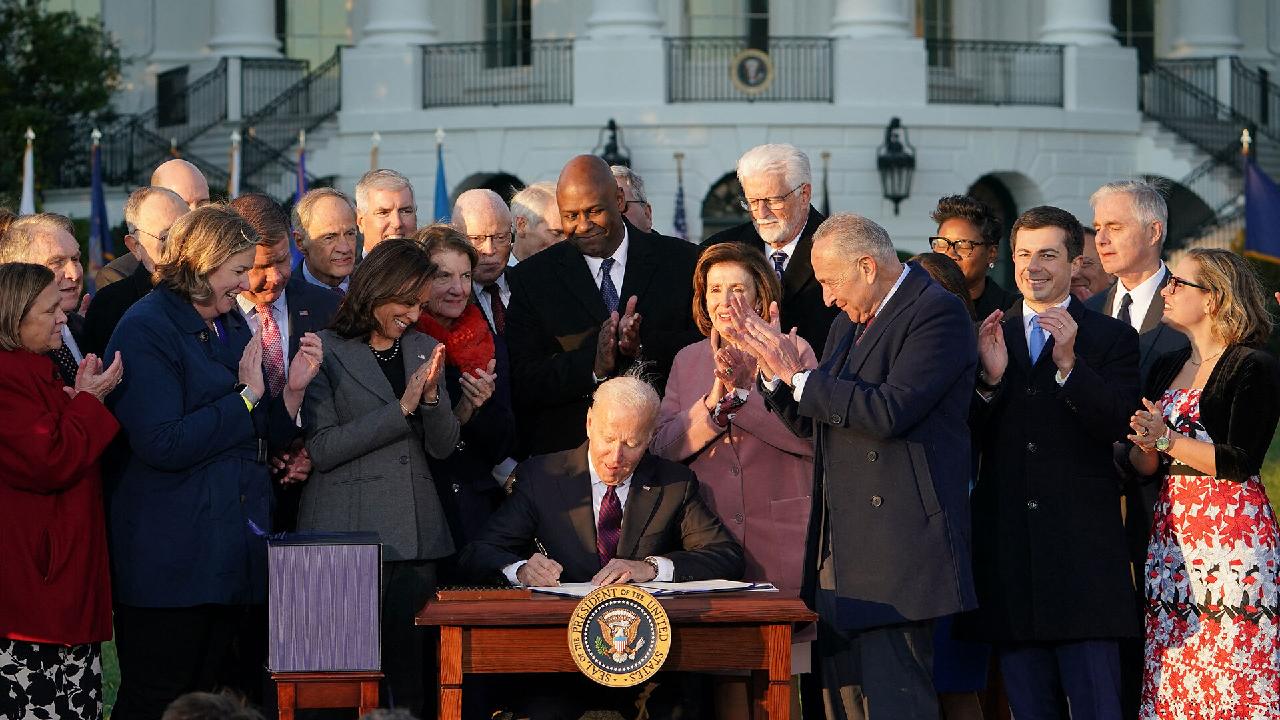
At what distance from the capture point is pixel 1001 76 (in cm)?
3064

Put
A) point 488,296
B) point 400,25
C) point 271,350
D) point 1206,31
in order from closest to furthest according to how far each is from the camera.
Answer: point 271,350, point 488,296, point 400,25, point 1206,31

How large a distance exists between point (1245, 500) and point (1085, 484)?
1.93 ft

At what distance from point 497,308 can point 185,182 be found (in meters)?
1.68

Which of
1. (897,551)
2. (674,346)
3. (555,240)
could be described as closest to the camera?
(897,551)

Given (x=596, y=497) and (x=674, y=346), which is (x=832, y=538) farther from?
(x=674, y=346)

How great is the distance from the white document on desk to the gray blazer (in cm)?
78

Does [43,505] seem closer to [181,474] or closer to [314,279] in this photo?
[181,474]

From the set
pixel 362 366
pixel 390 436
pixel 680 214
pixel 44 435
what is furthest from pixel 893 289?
pixel 680 214

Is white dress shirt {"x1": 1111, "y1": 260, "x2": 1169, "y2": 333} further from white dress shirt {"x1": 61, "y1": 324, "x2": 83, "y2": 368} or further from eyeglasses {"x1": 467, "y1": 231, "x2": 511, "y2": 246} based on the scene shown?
white dress shirt {"x1": 61, "y1": 324, "x2": 83, "y2": 368}

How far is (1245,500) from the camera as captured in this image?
7984 millimetres

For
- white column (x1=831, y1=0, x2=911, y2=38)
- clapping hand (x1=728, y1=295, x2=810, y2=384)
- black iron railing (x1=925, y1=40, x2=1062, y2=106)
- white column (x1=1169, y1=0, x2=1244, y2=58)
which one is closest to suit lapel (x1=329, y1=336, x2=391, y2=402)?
clapping hand (x1=728, y1=295, x2=810, y2=384)

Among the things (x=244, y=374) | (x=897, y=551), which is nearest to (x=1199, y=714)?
(x=897, y=551)

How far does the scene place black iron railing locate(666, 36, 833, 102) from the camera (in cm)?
2906

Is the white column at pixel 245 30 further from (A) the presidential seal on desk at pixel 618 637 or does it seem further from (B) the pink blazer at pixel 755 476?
→ (A) the presidential seal on desk at pixel 618 637
